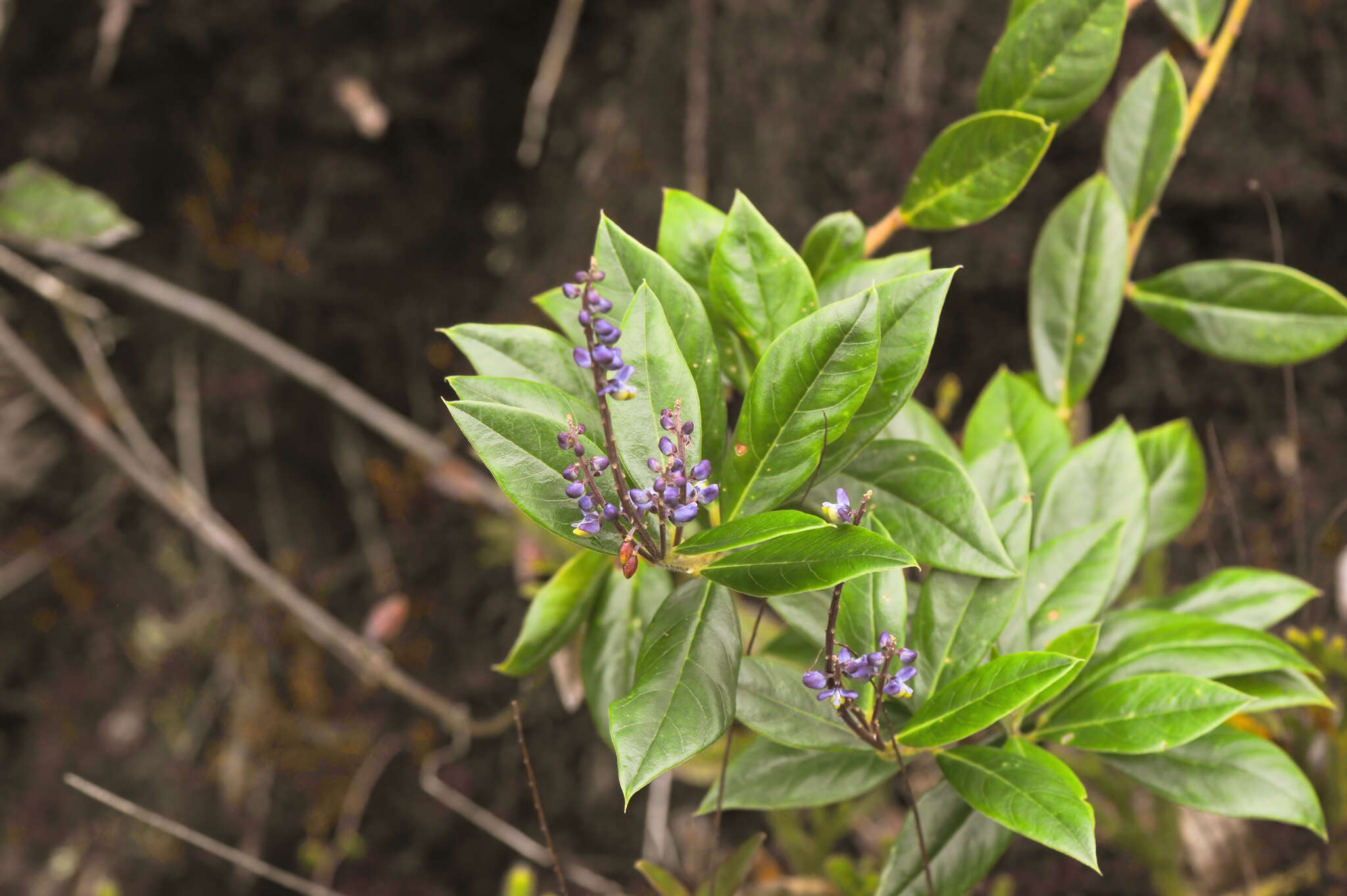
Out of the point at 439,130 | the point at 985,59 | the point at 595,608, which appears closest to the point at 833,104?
the point at 985,59

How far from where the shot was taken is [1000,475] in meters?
0.71

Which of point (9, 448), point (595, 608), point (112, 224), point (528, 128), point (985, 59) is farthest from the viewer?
point (9, 448)

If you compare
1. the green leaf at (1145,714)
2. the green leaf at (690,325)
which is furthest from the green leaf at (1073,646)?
the green leaf at (690,325)

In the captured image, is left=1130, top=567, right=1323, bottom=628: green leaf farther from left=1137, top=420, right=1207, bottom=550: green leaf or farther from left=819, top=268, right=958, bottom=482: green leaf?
left=819, top=268, right=958, bottom=482: green leaf

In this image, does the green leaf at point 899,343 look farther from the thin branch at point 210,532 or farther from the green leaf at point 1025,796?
the thin branch at point 210,532

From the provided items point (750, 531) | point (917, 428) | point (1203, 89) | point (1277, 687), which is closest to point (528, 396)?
point (750, 531)

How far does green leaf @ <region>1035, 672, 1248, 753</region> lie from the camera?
1.84 ft

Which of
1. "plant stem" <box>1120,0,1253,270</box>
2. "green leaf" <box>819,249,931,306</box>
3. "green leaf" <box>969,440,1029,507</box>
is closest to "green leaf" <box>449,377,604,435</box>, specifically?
"green leaf" <box>819,249,931,306</box>

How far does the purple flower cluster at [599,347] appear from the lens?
0.48m

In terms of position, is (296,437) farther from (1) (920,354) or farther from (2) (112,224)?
(1) (920,354)

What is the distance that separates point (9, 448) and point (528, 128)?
1.26 meters

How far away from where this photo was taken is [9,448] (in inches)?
69.7

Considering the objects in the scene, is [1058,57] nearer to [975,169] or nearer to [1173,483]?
[975,169]

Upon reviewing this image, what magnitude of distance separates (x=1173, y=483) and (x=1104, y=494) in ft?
0.33
